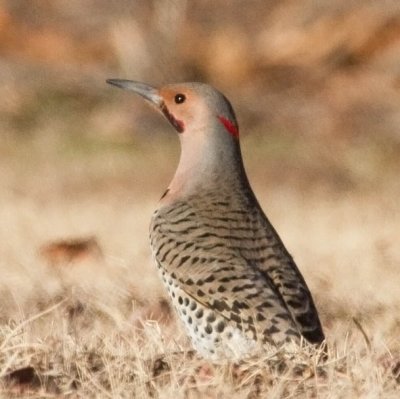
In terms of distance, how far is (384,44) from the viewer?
1370 centimetres

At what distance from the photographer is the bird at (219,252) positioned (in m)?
4.84

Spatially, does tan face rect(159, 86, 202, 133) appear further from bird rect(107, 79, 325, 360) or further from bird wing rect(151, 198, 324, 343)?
bird wing rect(151, 198, 324, 343)

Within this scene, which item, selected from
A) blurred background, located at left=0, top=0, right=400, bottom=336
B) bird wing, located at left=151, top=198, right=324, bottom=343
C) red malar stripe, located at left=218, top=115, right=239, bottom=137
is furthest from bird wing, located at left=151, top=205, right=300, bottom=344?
blurred background, located at left=0, top=0, right=400, bottom=336

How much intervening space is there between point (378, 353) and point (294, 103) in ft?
30.5

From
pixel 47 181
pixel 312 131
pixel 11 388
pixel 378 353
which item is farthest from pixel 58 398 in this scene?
pixel 312 131

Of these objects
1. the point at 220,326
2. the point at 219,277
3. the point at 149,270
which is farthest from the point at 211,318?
the point at 149,270

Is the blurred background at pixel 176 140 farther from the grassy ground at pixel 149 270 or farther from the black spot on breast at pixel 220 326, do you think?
the black spot on breast at pixel 220 326

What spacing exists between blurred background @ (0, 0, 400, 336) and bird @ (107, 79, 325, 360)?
1.09m

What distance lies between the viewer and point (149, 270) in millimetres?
7250

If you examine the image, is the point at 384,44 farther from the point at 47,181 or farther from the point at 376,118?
the point at 47,181

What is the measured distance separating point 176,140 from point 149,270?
5.69 m

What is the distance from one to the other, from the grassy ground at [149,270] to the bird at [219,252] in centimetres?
17

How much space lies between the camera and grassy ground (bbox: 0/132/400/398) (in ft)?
13.7

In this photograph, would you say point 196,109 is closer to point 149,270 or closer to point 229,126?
point 229,126
